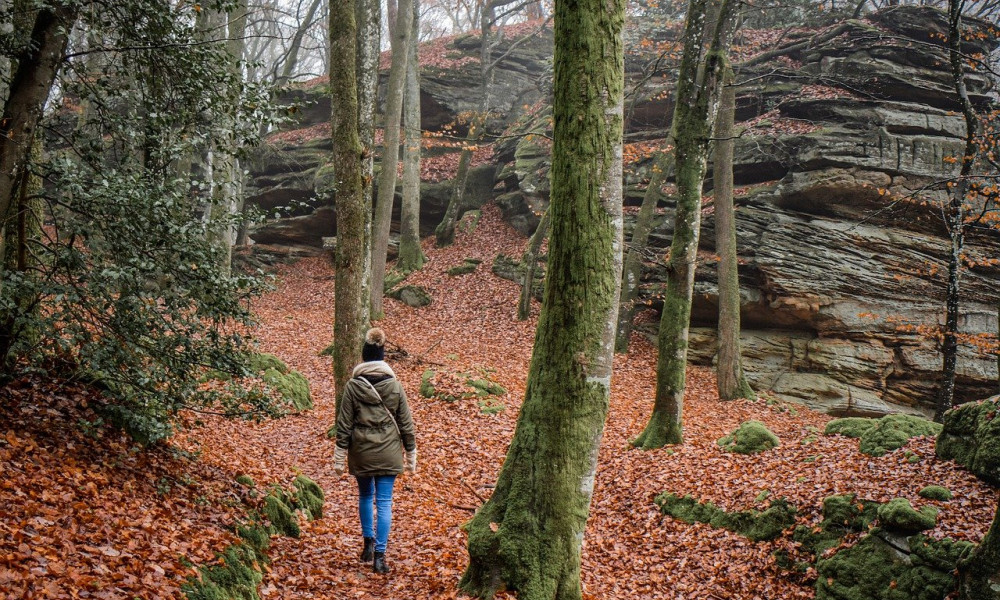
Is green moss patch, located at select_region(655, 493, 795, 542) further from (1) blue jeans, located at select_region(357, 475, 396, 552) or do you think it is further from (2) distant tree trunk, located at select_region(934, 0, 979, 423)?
(2) distant tree trunk, located at select_region(934, 0, 979, 423)

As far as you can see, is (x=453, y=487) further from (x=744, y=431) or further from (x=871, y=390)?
(x=871, y=390)

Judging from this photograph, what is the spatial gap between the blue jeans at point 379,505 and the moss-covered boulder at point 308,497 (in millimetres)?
1215

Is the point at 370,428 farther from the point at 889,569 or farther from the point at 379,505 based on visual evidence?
the point at 889,569

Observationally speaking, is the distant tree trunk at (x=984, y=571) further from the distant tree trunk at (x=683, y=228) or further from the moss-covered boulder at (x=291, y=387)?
the moss-covered boulder at (x=291, y=387)

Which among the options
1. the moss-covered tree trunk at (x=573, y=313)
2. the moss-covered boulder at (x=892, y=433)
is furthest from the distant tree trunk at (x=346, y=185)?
the moss-covered boulder at (x=892, y=433)

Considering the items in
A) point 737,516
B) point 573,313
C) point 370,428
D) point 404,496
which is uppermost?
point 573,313

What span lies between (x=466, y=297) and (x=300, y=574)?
1455cm

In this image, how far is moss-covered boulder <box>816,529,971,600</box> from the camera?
503 centimetres

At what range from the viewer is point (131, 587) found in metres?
3.54

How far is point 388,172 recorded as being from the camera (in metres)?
17.4

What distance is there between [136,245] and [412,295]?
14898 millimetres

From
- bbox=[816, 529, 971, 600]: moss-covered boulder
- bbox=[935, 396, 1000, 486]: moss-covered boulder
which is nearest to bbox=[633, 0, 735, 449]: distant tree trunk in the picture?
bbox=[935, 396, 1000, 486]: moss-covered boulder

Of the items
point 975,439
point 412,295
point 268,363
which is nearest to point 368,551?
point 268,363

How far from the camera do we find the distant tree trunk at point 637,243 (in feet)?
52.9
